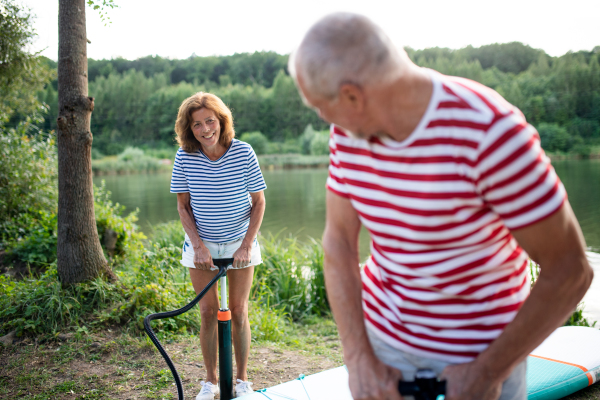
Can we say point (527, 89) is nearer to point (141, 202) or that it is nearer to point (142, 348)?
point (141, 202)

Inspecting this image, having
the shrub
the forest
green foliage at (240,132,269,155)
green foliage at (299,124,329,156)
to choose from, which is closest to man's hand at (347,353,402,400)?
the forest

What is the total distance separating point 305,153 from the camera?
131ft

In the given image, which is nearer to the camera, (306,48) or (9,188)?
(306,48)

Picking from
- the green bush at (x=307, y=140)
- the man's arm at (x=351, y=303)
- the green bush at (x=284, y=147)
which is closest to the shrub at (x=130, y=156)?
the green bush at (x=284, y=147)

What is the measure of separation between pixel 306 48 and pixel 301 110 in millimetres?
48533

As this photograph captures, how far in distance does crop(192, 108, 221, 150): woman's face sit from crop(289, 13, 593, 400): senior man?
1582mm

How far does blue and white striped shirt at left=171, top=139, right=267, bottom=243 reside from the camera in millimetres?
2467

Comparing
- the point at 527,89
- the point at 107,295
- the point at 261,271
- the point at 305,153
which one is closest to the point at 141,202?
the point at 261,271

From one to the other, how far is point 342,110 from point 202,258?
1712 mm

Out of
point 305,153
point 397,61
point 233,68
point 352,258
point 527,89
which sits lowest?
point 305,153

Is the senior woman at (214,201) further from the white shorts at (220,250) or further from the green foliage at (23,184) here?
the green foliage at (23,184)

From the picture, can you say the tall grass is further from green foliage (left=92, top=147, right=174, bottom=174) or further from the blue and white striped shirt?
green foliage (left=92, top=147, right=174, bottom=174)

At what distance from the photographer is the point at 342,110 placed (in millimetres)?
831

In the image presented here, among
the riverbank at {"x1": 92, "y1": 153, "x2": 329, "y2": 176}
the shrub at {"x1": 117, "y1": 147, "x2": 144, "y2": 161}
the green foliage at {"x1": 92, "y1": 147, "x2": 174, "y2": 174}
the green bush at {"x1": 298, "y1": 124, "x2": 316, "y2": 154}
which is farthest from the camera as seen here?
the green bush at {"x1": 298, "y1": 124, "x2": 316, "y2": 154}
